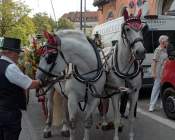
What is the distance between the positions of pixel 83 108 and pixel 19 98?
207 centimetres

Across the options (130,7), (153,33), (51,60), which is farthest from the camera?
(130,7)

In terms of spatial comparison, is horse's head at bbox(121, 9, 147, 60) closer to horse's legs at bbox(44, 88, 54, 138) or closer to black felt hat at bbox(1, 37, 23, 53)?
black felt hat at bbox(1, 37, 23, 53)

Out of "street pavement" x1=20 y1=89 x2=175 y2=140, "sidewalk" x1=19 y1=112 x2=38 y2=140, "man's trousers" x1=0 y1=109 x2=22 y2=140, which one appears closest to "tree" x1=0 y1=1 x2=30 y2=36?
"street pavement" x1=20 y1=89 x2=175 y2=140

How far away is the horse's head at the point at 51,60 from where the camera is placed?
6602mm

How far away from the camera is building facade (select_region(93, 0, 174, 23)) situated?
2588 cm

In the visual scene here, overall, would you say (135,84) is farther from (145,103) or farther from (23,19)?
(23,19)

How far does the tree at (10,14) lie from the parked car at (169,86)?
29586 mm

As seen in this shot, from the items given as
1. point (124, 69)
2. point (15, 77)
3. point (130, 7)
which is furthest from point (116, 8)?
point (15, 77)

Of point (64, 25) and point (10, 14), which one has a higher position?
point (10, 14)

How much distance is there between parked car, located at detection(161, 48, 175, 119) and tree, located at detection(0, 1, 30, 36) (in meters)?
29.6

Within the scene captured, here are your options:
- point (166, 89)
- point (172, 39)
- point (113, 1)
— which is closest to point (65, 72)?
point (166, 89)

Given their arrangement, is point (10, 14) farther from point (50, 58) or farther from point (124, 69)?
point (50, 58)

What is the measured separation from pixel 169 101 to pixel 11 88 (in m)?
5.81

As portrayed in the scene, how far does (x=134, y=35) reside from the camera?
7125mm
